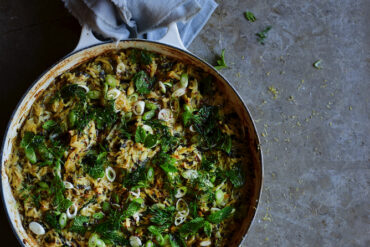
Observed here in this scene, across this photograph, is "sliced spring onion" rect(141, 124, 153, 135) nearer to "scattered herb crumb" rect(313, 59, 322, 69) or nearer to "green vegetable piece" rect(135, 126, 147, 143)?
"green vegetable piece" rect(135, 126, 147, 143)

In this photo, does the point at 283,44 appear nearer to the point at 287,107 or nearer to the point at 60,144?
the point at 287,107

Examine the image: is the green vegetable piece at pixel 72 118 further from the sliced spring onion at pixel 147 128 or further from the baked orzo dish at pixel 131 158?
the sliced spring onion at pixel 147 128

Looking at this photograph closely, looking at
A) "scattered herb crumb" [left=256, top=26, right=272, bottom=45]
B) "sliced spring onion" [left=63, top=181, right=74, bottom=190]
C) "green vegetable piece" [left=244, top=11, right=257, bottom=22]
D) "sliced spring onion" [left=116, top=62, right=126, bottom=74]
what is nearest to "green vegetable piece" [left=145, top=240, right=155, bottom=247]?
"sliced spring onion" [left=63, top=181, right=74, bottom=190]

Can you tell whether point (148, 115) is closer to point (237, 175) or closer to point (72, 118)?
point (72, 118)

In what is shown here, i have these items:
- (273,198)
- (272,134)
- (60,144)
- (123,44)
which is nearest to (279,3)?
(272,134)

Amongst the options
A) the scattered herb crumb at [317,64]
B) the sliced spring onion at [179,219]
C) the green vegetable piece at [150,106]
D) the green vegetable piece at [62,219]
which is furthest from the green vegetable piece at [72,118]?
the scattered herb crumb at [317,64]

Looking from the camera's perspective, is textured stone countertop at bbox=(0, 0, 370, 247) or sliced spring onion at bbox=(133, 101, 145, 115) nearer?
sliced spring onion at bbox=(133, 101, 145, 115)

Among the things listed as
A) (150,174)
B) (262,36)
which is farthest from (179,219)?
(262,36)
